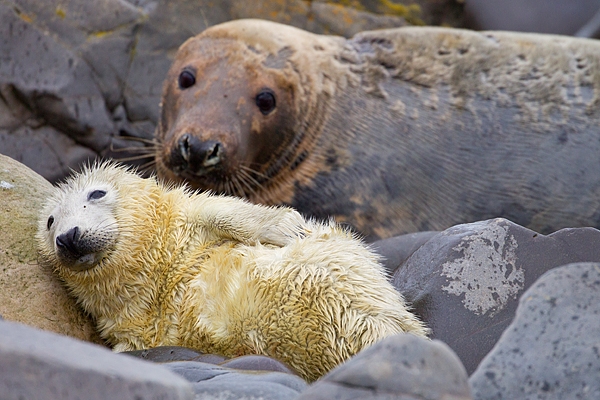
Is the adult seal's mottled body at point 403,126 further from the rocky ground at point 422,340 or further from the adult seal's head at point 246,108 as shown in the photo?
the rocky ground at point 422,340

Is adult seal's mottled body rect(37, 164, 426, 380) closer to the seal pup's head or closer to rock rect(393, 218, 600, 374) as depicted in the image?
the seal pup's head

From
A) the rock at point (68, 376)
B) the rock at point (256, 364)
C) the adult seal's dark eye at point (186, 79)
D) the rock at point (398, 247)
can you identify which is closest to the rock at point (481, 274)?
the rock at point (398, 247)

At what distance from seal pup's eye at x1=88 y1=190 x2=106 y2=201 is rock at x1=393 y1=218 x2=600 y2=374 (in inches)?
51.0

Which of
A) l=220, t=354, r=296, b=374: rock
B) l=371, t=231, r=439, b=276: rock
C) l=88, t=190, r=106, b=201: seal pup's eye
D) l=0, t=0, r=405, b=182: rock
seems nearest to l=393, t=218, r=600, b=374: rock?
l=371, t=231, r=439, b=276: rock

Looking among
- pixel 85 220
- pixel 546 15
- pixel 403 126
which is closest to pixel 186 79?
pixel 403 126

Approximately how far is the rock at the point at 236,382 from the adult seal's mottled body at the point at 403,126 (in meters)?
2.60

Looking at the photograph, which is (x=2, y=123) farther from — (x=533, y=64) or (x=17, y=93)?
(x=533, y=64)

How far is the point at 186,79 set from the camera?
5484 millimetres

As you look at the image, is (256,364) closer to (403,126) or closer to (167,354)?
(167,354)

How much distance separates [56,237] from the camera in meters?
3.26

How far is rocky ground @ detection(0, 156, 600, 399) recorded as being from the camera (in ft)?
6.14

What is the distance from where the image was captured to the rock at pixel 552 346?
7.37ft

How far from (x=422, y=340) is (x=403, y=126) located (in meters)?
3.69

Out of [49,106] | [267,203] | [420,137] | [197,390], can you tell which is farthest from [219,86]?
[197,390]
